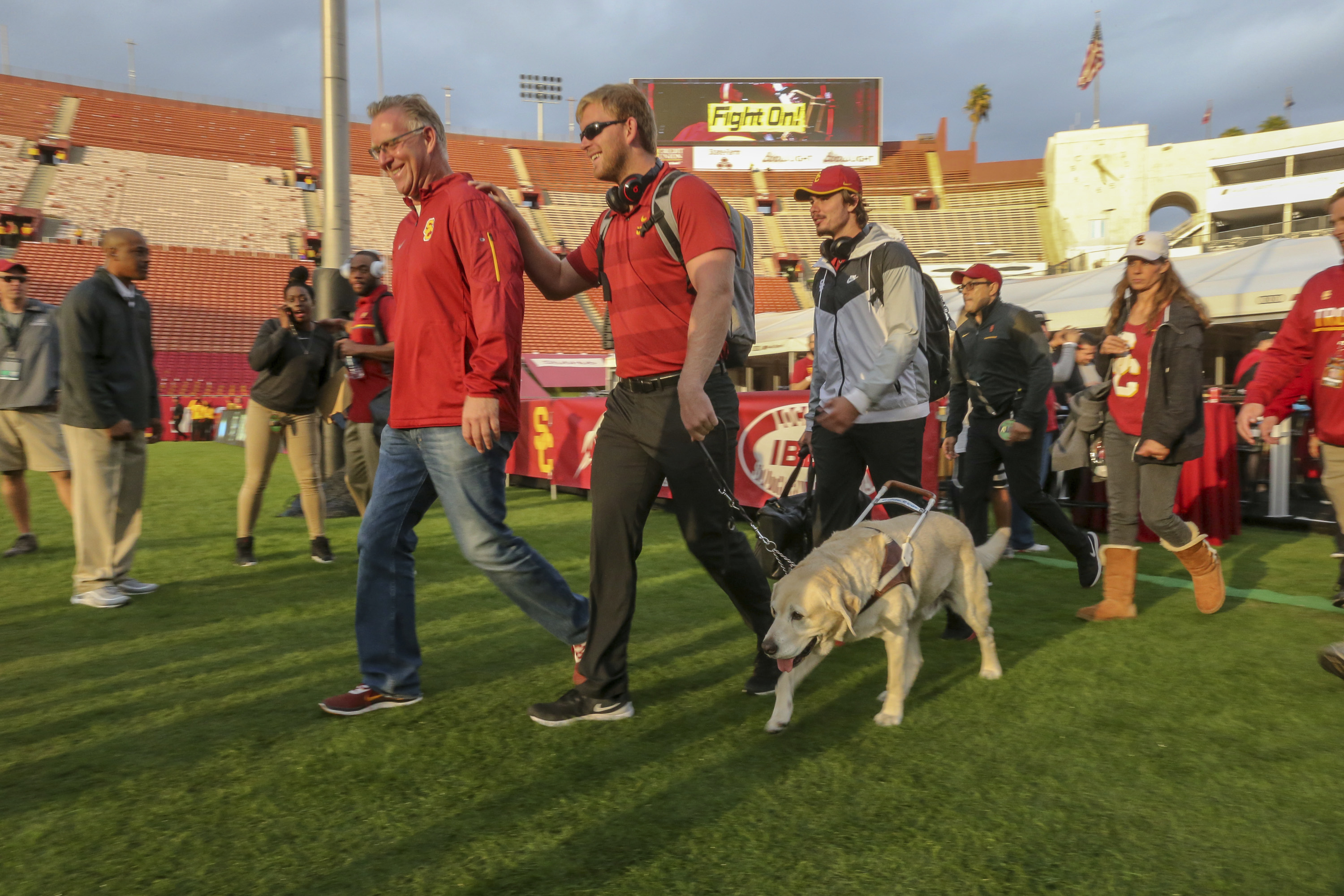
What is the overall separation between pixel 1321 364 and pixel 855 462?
1.92 m

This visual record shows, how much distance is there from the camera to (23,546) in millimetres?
6230

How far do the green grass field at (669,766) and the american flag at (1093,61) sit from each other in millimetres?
53670

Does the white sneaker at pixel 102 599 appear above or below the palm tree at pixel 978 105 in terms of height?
below

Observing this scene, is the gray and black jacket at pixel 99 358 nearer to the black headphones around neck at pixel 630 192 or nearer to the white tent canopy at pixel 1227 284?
the black headphones around neck at pixel 630 192

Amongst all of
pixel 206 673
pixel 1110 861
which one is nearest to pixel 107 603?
pixel 206 673

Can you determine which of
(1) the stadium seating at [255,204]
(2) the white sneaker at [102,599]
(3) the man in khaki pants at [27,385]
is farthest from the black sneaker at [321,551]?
(1) the stadium seating at [255,204]

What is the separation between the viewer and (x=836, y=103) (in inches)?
1914

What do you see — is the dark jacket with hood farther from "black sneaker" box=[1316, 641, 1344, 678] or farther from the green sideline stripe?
"black sneaker" box=[1316, 641, 1344, 678]

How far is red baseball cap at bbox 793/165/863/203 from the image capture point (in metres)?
3.54

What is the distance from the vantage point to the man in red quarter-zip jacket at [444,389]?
2.79 m

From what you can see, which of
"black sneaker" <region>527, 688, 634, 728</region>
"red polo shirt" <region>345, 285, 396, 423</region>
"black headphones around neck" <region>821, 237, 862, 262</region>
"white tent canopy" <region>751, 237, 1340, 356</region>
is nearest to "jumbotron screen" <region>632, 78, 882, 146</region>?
"white tent canopy" <region>751, 237, 1340, 356</region>

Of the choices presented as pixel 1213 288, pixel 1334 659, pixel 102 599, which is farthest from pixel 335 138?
pixel 1213 288

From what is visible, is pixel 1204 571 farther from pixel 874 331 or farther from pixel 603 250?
pixel 603 250

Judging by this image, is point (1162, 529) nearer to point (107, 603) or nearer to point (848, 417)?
point (848, 417)
